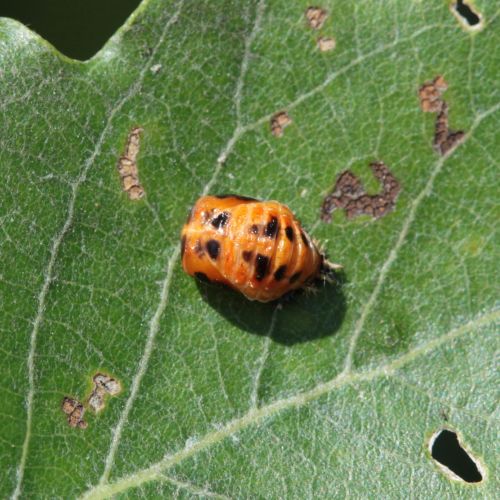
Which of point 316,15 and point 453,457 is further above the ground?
point 316,15

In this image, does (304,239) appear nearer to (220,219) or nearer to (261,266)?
(261,266)

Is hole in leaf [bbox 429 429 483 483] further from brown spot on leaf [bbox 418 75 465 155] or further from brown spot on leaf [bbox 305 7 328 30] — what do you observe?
brown spot on leaf [bbox 305 7 328 30]

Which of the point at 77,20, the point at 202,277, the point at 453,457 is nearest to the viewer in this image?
the point at 453,457

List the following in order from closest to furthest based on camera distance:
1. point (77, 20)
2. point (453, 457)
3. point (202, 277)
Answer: point (453, 457)
point (202, 277)
point (77, 20)

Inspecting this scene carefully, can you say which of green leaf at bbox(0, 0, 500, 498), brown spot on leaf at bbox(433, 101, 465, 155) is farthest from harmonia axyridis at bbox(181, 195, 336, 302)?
brown spot on leaf at bbox(433, 101, 465, 155)

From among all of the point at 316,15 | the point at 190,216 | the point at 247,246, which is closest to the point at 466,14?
the point at 316,15

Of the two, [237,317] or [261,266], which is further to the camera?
[237,317]

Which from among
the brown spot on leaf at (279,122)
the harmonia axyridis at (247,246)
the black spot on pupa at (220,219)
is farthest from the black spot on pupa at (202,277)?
the brown spot on leaf at (279,122)
